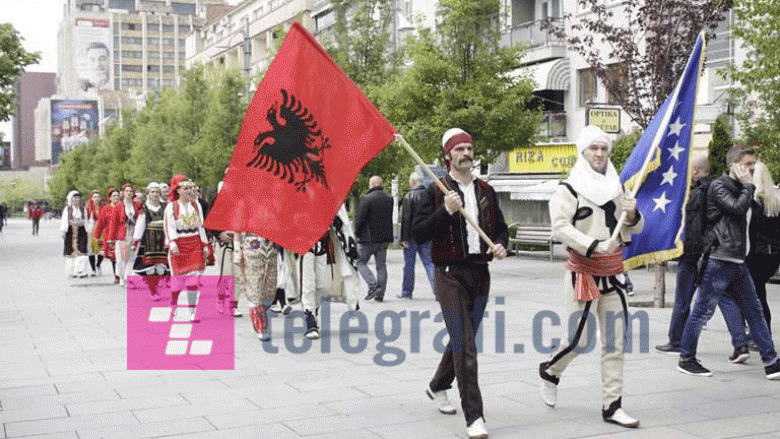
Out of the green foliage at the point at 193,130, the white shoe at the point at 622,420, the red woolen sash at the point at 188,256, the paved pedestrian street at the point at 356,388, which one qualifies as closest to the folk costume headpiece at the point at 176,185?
the red woolen sash at the point at 188,256

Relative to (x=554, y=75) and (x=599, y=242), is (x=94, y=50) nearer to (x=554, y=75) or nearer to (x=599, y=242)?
(x=554, y=75)

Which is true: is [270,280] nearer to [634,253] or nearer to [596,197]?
[634,253]

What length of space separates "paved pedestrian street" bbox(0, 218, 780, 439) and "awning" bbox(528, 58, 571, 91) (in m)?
21.4

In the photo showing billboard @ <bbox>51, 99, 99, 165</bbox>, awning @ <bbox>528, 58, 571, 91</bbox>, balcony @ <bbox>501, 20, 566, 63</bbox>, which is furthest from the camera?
billboard @ <bbox>51, 99, 99, 165</bbox>

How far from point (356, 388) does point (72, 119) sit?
165 meters

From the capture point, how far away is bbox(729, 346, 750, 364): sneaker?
8.54 metres

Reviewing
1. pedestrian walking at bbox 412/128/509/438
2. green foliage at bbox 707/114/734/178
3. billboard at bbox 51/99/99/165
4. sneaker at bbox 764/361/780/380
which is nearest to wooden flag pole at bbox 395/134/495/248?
pedestrian walking at bbox 412/128/509/438

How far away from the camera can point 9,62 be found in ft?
106

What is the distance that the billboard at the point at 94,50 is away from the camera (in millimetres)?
165250

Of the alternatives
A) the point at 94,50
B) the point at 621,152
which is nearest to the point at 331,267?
the point at 621,152

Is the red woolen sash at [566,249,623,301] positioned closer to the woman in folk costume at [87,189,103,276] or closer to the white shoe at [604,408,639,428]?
the white shoe at [604,408,639,428]

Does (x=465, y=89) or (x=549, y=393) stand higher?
(x=465, y=89)

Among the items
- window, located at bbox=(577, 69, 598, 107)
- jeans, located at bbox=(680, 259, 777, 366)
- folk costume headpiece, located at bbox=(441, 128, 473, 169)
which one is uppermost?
window, located at bbox=(577, 69, 598, 107)

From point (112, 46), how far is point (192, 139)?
416 ft
